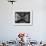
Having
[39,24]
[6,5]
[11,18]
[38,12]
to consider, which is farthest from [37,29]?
[6,5]

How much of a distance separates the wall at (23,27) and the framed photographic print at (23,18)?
13cm

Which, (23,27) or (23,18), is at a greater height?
(23,18)

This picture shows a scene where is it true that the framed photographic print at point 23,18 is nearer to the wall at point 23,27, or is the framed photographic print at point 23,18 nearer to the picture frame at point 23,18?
the picture frame at point 23,18

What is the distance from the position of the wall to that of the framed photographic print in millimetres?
126

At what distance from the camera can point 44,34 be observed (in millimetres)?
4730

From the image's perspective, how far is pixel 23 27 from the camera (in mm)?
4809

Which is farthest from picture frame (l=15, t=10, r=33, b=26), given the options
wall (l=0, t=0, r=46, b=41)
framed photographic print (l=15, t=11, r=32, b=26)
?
wall (l=0, t=0, r=46, b=41)

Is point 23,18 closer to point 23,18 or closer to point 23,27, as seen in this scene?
point 23,18

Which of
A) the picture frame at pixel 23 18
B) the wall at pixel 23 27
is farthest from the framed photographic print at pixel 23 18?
the wall at pixel 23 27

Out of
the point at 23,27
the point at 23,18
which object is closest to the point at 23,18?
the point at 23,18

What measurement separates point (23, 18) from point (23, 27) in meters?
0.31

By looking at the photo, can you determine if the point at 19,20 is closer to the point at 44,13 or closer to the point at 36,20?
the point at 36,20

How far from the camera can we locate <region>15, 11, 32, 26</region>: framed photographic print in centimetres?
477

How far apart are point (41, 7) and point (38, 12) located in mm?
200
